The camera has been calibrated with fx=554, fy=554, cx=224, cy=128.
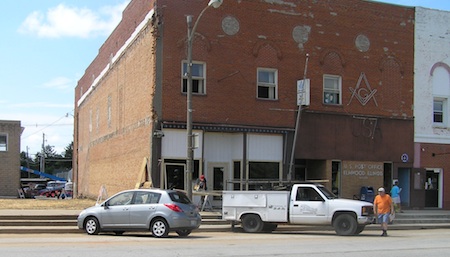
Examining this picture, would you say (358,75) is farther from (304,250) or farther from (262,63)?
(304,250)

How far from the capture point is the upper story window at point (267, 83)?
1076 inches

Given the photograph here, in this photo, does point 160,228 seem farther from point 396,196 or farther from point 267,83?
point 396,196

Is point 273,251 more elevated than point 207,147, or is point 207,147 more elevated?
point 207,147

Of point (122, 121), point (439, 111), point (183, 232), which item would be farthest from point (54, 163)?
point (183, 232)

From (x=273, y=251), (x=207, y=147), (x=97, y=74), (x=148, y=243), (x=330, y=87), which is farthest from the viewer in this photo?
(x=97, y=74)

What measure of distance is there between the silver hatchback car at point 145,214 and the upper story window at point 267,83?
10.7 meters

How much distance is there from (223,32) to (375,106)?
9.34 m

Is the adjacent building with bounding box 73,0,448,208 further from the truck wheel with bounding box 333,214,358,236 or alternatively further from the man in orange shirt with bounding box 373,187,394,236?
the truck wheel with bounding box 333,214,358,236

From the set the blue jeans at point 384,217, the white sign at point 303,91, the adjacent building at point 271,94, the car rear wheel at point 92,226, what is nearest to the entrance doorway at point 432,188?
the adjacent building at point 271,94

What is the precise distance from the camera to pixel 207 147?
26.2 m

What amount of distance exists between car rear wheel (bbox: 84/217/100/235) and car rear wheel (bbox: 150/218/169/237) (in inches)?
79.8

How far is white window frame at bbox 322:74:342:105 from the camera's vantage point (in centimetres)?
2861

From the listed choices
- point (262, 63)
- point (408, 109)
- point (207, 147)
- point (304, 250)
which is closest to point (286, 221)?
point (304, 250)

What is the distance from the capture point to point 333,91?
2883 cm
